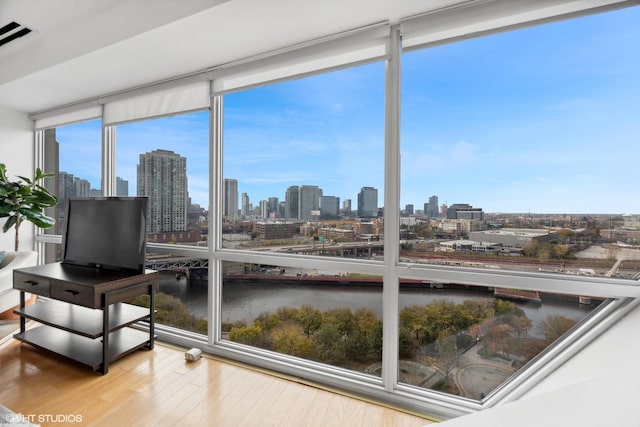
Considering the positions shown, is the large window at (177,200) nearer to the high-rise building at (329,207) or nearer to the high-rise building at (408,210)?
the high-rise building at (329,207)

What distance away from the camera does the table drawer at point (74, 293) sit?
2032 millimetres

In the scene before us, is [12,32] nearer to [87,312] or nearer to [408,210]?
[87,312]

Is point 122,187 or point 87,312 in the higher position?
point 122,187

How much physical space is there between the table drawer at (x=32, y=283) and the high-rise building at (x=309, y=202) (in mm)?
2000

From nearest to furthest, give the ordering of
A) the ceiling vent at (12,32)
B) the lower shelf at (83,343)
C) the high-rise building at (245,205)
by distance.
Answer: the lower shelf at (83,343) → the ceiling vent at (12,32) → the high-rise building at (245,205)

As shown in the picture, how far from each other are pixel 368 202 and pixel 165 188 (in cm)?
204

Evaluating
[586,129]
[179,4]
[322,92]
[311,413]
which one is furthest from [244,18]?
[311,413]

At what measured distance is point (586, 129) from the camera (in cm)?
156

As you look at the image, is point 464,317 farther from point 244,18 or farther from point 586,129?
point 244,18

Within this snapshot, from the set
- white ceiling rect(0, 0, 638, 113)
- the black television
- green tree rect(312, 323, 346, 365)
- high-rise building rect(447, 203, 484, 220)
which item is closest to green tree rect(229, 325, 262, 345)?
green tree rect(312, 323, 346, 365)

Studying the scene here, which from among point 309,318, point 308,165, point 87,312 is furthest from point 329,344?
point 87,312

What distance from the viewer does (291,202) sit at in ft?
7.68

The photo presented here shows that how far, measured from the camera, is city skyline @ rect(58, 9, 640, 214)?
4.99ft

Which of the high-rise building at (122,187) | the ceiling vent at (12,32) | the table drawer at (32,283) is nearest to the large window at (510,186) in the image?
the table drawer at (32,283)
